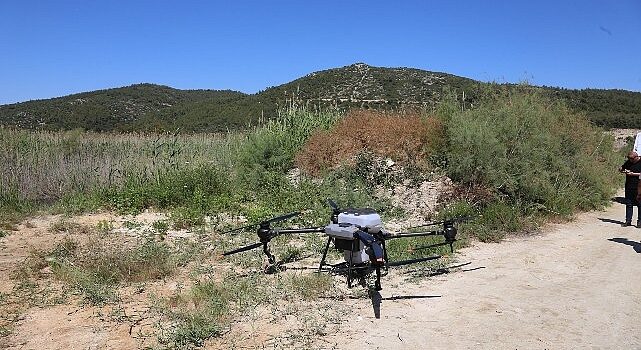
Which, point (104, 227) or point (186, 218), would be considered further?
point (186, 218)

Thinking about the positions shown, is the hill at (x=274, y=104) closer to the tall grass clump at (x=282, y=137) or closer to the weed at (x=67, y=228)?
the tall grass clump at (x=282, y=137)

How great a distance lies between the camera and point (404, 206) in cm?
987

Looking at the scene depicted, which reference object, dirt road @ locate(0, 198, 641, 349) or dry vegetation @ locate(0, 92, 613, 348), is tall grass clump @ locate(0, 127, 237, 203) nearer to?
dry vegetation @ locate(0, 92, 613, 348)

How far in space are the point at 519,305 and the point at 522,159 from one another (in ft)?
17.1

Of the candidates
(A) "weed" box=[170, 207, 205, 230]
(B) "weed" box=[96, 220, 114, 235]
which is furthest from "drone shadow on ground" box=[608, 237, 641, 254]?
(B) "weed" box=[96, 220, 114, 235]

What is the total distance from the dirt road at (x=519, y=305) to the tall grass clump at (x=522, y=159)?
1780mm

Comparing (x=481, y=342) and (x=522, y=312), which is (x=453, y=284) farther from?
(x=481, y=342)

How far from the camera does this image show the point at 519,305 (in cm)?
502

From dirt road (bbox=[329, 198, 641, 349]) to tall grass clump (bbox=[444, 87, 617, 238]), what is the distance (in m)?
1.78

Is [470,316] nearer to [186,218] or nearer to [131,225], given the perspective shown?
[186,218]

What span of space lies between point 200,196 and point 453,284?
6.24 metres

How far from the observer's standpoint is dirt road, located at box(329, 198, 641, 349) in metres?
4.21

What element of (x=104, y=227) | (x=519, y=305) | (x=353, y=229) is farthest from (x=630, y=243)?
(x=104, y=227)

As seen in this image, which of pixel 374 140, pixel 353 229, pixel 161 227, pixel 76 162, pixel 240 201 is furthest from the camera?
pixel 76 162
